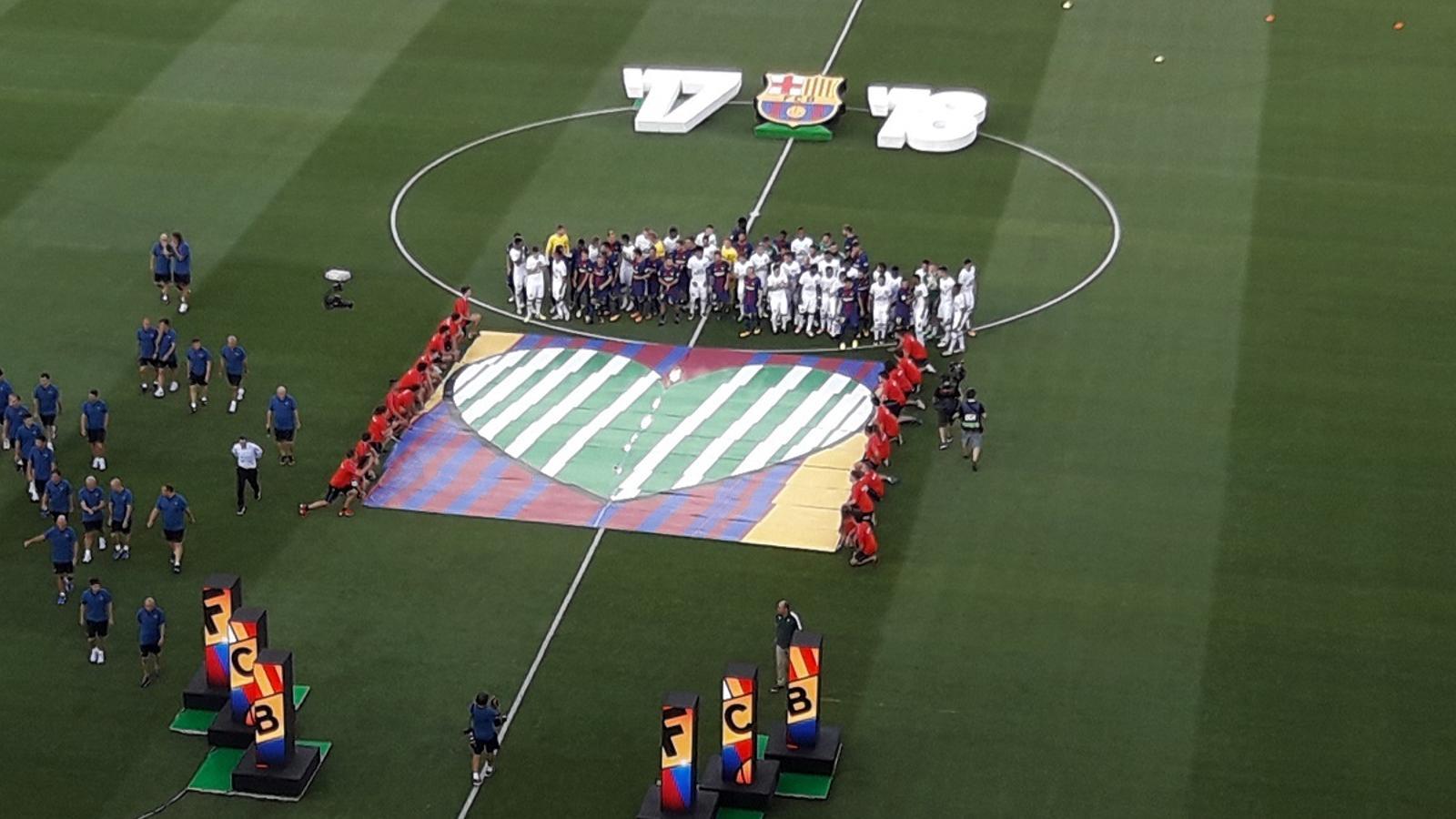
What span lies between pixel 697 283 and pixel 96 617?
13.9 metres

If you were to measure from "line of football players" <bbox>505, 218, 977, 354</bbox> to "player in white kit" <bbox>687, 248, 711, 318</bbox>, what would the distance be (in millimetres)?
16

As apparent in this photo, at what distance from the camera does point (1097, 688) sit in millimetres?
34750

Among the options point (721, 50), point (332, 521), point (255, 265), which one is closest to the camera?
point (332, 521)

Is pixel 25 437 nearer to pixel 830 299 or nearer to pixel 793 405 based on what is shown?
pixel 793 405

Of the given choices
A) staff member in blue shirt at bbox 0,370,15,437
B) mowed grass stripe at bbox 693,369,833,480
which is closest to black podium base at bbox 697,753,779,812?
mowed grass stripe at bbox 693,369,833,480

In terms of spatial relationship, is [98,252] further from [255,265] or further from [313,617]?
[313,617]

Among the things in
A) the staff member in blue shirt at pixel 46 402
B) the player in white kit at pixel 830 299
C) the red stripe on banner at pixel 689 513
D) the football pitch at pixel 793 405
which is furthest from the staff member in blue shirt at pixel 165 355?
the player in white kit at pixel 830 299

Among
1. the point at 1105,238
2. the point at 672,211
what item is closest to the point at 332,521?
the point at 672,211

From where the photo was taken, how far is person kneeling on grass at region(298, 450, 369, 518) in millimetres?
38969

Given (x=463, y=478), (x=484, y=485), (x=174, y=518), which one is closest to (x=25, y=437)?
(x=174, y=518)

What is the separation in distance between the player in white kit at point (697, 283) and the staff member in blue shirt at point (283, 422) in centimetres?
803

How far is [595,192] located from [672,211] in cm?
181

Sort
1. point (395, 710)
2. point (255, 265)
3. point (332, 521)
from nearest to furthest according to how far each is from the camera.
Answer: point (395, 710)
point (332, 521)
point (255, 265)

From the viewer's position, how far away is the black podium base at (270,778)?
3259cm
